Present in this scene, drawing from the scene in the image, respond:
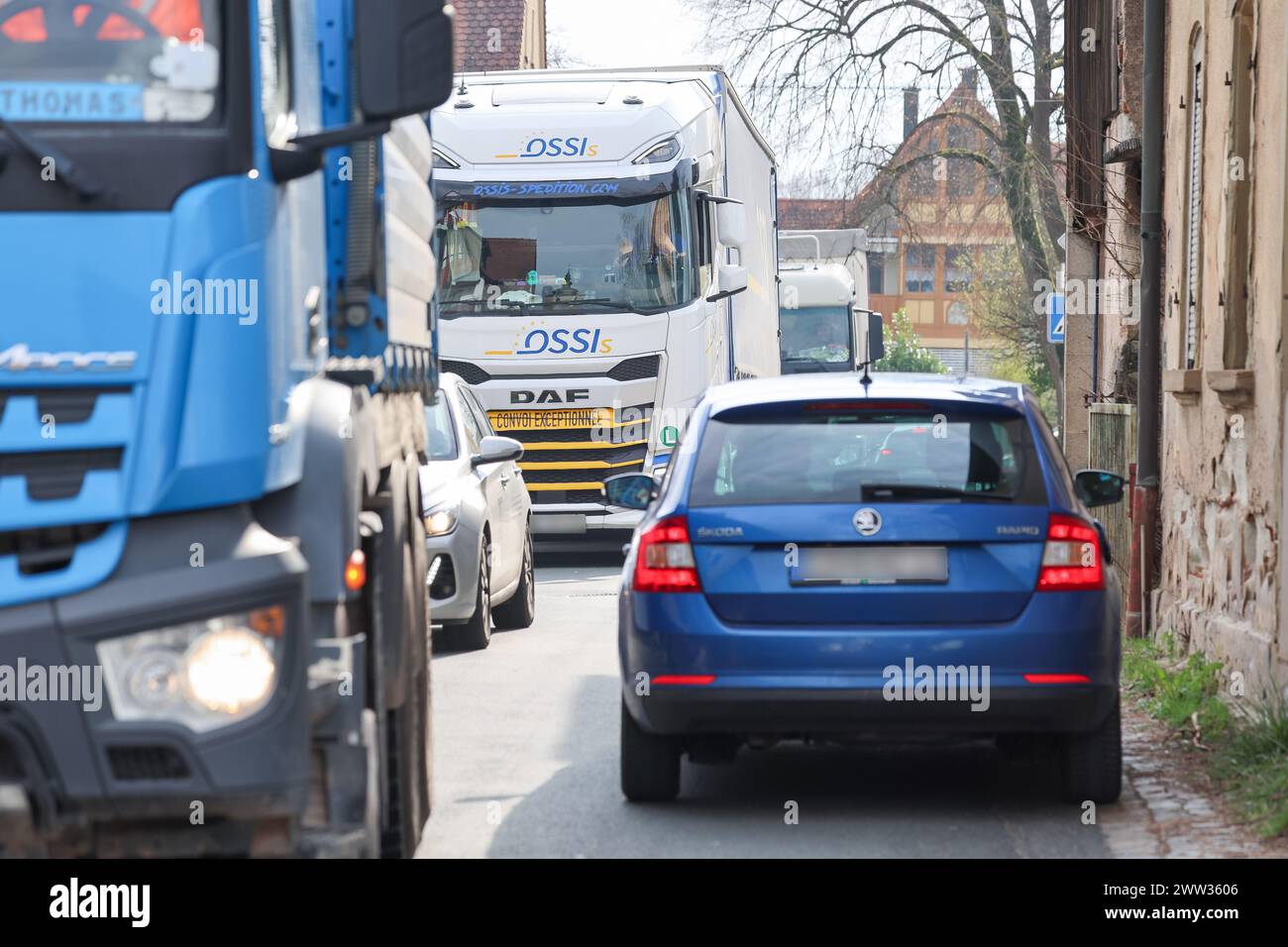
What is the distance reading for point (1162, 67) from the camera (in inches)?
518

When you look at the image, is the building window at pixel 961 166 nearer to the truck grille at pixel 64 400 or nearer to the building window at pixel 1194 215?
the building window at pixel 1194 215

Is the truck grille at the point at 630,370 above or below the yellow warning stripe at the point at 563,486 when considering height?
above

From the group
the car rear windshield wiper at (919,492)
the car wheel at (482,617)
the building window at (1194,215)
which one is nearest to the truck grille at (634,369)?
the car wheel at (482,617)

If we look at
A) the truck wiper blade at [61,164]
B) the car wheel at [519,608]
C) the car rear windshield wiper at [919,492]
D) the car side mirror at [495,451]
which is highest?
the truck wiper blade at [61,164]

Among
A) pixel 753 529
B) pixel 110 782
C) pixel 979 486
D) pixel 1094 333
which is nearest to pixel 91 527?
pixel 110 782

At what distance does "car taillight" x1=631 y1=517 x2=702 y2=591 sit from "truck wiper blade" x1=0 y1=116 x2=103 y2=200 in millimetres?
3128

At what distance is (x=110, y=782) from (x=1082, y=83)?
1873cm

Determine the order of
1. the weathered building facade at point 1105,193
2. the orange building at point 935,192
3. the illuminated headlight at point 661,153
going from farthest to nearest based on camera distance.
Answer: the orange building at point 935,192, the illuminated headlight at point 661,153, the weathered building facade at point 1105,193

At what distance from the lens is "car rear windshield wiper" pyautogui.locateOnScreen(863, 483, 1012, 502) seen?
7270mm

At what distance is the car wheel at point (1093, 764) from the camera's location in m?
7.49

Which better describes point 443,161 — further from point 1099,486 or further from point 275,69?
point 275,69

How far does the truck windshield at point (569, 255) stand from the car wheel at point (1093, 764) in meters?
11.3

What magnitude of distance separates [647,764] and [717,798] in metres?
0.45

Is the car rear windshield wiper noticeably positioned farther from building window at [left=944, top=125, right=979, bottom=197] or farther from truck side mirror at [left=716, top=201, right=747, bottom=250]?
building window at [left=944, top=125, right=979, bottom=197]
